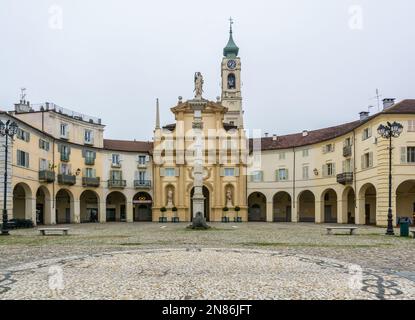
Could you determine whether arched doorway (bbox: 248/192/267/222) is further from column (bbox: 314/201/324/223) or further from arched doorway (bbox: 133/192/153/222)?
arched doorway (bbox: 133/192/153/222)

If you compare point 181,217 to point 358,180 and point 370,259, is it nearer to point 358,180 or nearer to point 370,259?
point 358,180

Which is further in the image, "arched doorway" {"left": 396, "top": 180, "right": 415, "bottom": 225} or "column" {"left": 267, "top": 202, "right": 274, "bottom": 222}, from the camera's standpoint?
"column" {"left": 267, "top": 202, "right": 274, "bottom": 222}

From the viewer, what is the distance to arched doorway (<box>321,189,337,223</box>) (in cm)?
5766

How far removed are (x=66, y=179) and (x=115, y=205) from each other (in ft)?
48.4

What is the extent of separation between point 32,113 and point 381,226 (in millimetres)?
40927

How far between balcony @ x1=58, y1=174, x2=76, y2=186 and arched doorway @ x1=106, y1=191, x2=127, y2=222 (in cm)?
1237

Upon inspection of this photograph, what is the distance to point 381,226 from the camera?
38.5 meters

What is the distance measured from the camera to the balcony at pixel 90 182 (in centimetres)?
5678

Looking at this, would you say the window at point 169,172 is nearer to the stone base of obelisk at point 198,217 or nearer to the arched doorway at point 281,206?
the arched doorway at point 281,206

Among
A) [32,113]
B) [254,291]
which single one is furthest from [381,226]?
[32,113]

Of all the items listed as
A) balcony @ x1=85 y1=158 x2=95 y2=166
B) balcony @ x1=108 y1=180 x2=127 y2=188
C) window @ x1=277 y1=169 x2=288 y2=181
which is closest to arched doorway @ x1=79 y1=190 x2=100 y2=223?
balcony @ x1=108 y1=180 x2=127 y2=188

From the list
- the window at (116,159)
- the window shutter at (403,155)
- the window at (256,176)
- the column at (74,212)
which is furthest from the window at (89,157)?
the window shutter at (403,155)

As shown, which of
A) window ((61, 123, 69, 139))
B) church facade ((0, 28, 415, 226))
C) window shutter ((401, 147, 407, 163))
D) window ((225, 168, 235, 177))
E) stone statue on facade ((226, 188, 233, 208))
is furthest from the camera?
window ((225, 168, 235, 177))

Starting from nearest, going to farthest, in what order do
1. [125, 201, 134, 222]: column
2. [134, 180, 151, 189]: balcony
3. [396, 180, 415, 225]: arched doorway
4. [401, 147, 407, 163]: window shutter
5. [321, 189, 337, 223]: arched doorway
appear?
[401, 147, 407, 163]: window shutter < [396, 180, 415, 225]: arched doorway < [321, 189, 337, 223]: arched doorway < [125, 201, 134, 222]: column < [134, 180, 151, 189]: balcony
